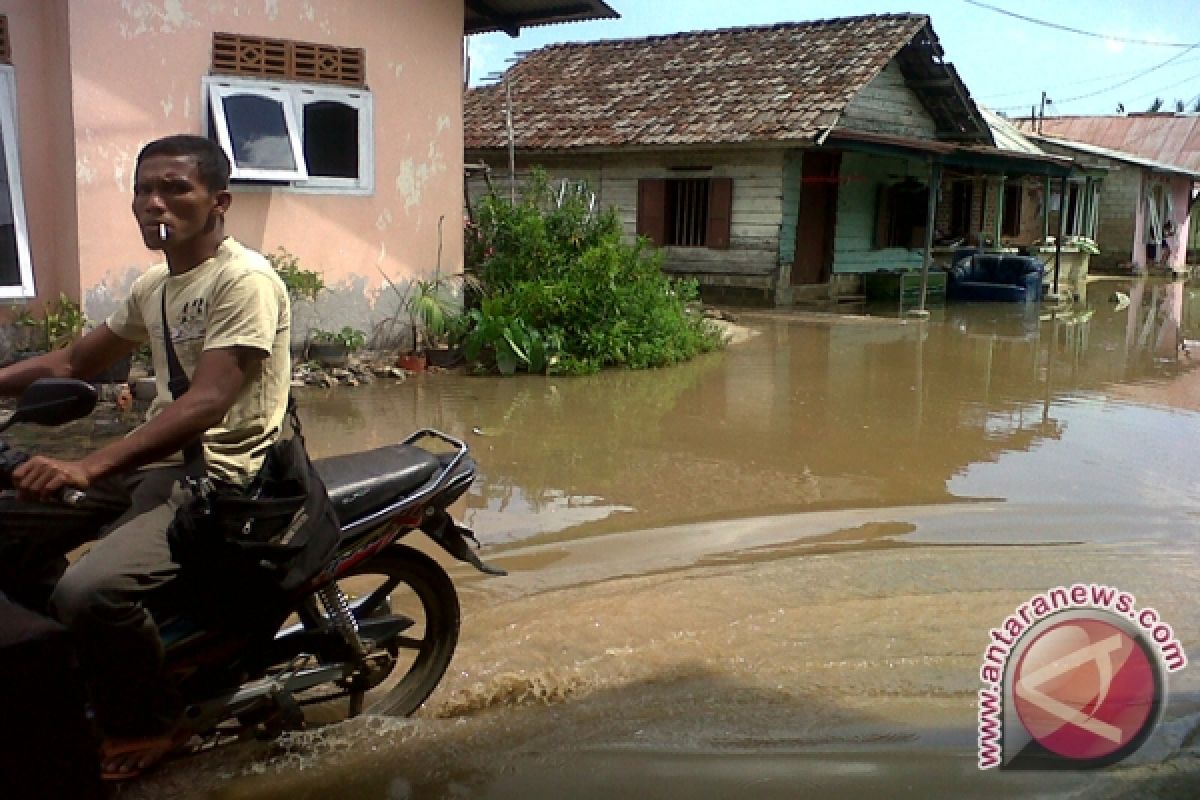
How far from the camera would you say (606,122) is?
18.6 metres

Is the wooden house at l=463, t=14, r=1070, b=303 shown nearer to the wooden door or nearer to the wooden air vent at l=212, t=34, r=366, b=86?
the wooden door

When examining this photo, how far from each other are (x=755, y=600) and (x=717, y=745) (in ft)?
4.17

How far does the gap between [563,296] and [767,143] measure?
280 inches

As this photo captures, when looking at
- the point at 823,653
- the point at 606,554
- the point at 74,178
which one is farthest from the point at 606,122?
the point at 823,653

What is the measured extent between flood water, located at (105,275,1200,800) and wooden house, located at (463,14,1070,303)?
7.51 m

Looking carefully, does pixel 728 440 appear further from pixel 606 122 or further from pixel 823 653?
pixel 606 122

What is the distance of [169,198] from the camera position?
101 inches

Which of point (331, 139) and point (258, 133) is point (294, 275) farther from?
point (331, 139)

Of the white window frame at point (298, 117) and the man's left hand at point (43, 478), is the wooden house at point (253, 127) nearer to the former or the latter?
the white window frame at point (298, 117)

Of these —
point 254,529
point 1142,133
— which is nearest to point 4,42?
point 254,529

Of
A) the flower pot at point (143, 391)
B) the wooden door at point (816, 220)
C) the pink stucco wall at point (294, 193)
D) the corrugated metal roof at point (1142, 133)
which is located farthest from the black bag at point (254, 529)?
the corrugated metal roof at point (1142, 133)

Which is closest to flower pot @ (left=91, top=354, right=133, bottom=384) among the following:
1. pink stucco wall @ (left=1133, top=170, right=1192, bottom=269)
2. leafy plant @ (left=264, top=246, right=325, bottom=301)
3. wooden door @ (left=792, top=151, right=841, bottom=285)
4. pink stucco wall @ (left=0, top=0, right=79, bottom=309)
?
pink stucco wall @ (left=0, top=0, right=79, bottom=309)

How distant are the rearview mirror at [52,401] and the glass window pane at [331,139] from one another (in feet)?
23.4

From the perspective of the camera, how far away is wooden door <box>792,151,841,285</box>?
18.2m
